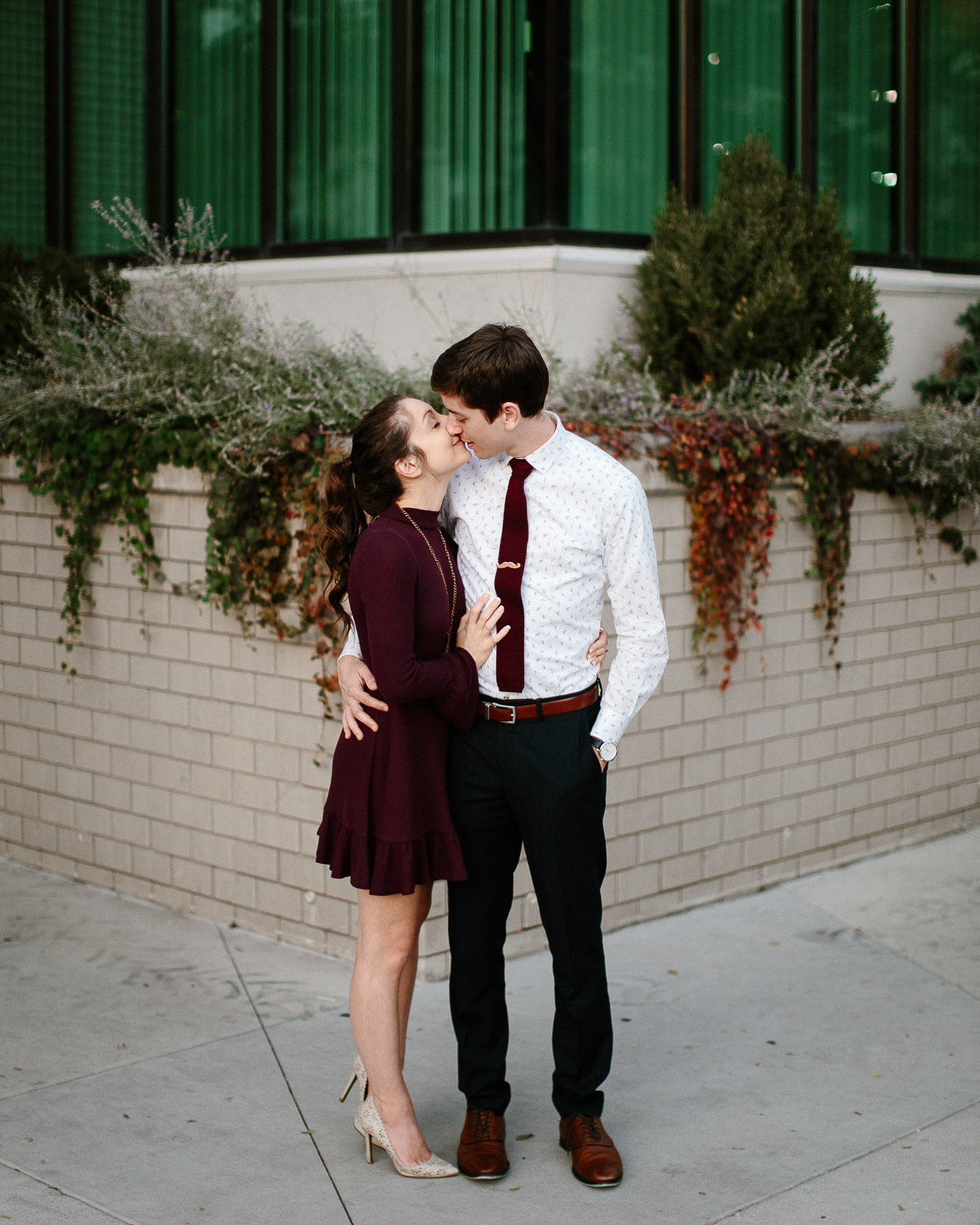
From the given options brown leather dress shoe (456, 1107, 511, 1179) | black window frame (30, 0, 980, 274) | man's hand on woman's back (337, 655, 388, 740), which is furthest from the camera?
black window frame (30, 0, 980, 274)

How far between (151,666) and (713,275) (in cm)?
287

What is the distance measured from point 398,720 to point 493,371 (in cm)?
82

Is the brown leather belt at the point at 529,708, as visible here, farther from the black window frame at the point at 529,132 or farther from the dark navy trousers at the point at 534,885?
the black window frame at the point at 529,132

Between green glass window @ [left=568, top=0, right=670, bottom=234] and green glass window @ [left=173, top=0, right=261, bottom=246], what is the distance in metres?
1.86

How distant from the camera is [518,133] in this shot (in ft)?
20.3

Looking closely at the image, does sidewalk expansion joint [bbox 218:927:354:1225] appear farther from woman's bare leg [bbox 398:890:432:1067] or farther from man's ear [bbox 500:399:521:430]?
man's ear [bbox 500:399:521:430]

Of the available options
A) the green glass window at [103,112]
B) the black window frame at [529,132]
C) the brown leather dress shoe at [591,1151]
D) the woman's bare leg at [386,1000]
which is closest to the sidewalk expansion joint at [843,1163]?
the brown leather dress shoe at [591,1151]

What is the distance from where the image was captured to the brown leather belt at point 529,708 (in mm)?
3252

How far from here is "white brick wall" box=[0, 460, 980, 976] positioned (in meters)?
4.98

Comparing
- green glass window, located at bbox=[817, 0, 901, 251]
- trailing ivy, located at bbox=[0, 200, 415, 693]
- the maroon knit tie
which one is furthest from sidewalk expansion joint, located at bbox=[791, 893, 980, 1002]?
green glass window, located at bbox=[817, 0, 901, 251]

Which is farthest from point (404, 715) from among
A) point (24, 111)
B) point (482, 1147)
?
point (24, 111)

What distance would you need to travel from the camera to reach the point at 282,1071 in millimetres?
3932

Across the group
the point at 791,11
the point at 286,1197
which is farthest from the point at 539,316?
the point at 286,1197

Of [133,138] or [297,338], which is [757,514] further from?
[133,138]
